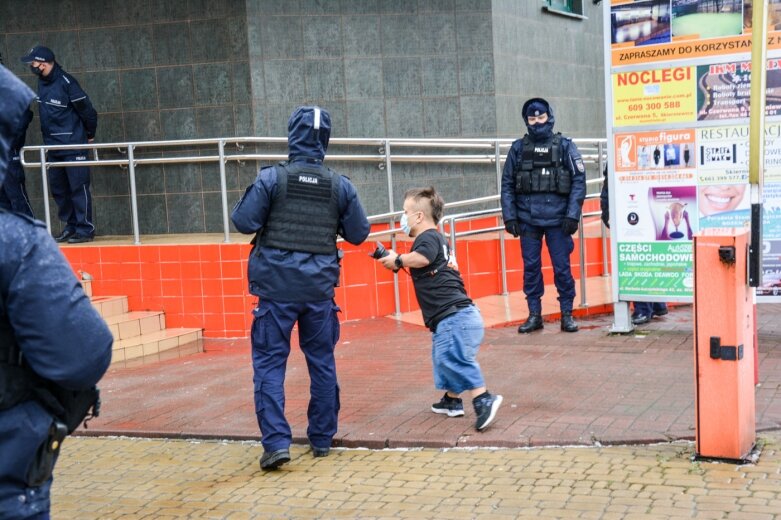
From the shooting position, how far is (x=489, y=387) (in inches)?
311

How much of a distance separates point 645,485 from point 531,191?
461 centimetres

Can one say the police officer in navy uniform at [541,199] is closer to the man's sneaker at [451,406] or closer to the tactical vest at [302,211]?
the man's sneaker at [451,406]

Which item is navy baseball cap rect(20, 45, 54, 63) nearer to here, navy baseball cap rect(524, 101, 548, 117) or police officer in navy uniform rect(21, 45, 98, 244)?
police officer in navy uniform rect(21, 45, 98, 244)

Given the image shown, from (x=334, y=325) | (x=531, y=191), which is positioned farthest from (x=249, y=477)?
(x=531, y=191)

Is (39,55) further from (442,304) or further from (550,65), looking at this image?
(442,304)

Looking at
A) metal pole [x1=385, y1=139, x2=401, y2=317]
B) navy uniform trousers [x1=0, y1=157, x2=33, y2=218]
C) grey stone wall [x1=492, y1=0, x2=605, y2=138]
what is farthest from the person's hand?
grey stone wall [x1=492, y1=0, x2=605, y2=138]

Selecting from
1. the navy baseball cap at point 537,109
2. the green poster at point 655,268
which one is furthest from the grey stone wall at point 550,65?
the green poster at point 655,268

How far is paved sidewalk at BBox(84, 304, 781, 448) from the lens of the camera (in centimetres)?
666

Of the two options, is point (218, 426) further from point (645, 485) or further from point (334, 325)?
point (645, 485)

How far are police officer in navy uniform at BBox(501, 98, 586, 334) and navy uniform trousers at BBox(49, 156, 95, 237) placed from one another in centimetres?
476

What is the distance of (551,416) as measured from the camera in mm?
6938

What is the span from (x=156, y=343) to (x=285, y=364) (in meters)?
3.93

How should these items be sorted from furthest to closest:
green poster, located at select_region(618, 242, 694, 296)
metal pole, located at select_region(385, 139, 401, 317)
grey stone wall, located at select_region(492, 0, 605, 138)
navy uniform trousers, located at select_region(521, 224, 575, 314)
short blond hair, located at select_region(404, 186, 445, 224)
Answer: grey stone wall, located at select_region(492, 0, 605, 138) → metal pole, located at select_region(385, 139, 401, 317) → navy uniform trousers, located at select_region(521, 224, 575, 314) → green poster, located at select_region(618, 242, 694, 296) → short blond hair, located at select_region(404, 186, 445, 224)

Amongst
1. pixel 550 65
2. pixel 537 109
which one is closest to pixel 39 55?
pixel 537 109
